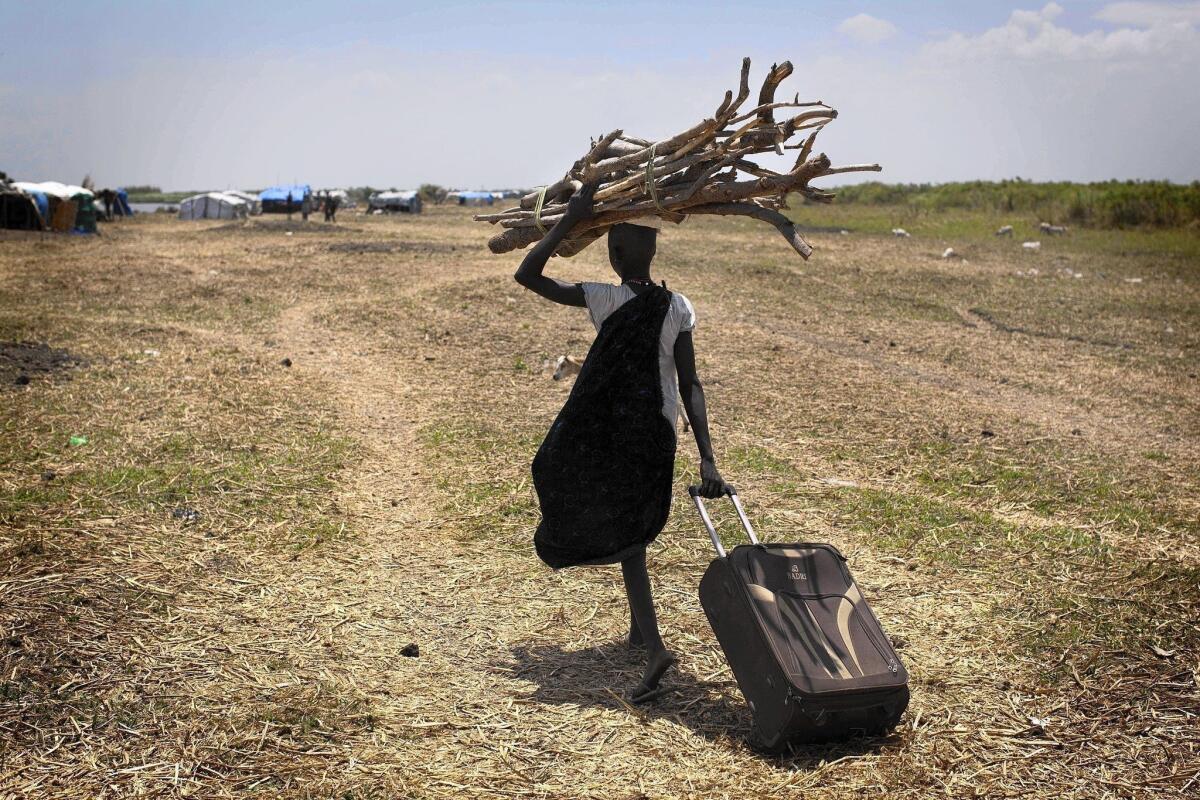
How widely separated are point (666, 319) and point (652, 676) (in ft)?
4.97

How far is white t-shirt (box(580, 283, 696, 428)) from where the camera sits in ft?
13.2

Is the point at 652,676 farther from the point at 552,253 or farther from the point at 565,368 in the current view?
the point at 565,368

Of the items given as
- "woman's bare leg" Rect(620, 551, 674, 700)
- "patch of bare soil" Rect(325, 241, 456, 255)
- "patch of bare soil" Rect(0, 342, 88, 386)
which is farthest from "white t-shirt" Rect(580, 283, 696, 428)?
"patch of bare soil" Rect(325, 241, 456, 255)

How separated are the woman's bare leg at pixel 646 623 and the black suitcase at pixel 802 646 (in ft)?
1.03

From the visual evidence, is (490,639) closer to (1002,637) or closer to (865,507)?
(1002,637)

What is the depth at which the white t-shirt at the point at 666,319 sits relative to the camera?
4016mm

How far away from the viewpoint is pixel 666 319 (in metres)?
4.04

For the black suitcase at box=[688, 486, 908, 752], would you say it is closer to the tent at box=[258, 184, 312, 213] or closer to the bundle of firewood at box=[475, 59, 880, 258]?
the bundle of firewood at box=[475, 59, 880, 258]

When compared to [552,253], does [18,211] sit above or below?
above

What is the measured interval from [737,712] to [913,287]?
14.5 metres

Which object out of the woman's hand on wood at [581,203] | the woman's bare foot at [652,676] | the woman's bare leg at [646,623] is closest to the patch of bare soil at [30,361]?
the woman's hand on wood at [581,203]

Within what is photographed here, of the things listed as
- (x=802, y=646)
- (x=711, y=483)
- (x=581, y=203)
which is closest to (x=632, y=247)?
(x=581, y=203)

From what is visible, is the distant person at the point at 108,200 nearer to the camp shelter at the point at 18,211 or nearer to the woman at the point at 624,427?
the camp shelter at the point at 18,211

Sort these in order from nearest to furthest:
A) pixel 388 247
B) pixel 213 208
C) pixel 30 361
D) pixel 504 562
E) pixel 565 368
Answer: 1. pixel 504 562
2. pixel 30 361
3. pixel 565 368
4. pixel 388 247
5. pixel 213 208
